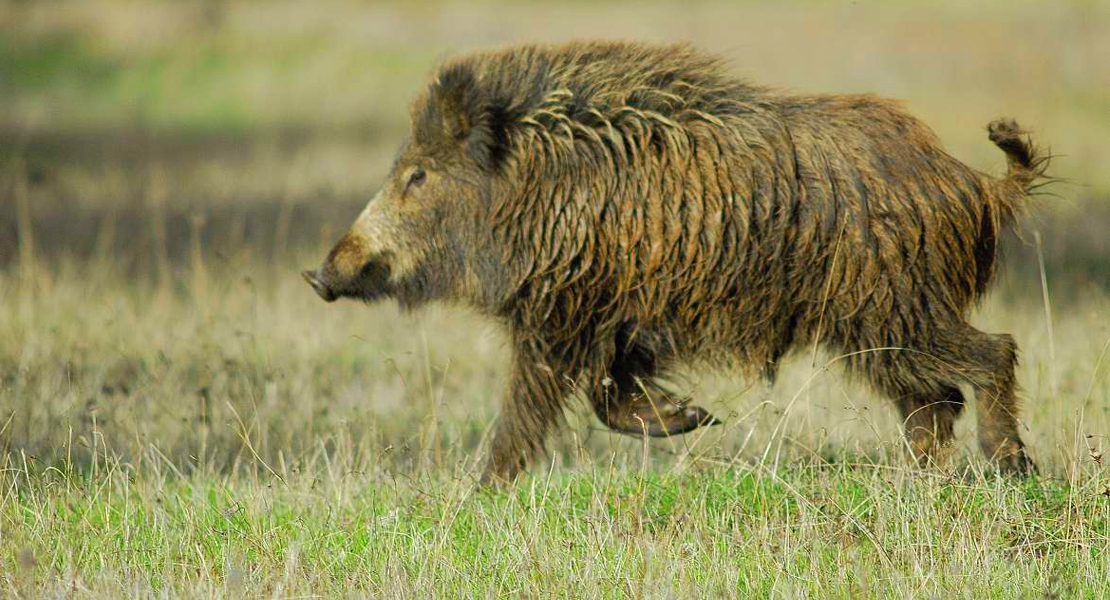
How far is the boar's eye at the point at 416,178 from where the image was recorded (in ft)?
18.5

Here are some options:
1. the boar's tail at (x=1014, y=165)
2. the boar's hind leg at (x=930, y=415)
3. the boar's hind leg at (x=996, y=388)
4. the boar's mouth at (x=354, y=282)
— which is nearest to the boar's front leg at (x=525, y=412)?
the boar's mouth at (x=354, y=282)

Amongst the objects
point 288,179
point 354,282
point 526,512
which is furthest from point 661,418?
point 288,179

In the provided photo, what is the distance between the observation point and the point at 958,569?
3.97 meters

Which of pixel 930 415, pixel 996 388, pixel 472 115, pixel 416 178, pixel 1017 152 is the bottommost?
pixel 930 415

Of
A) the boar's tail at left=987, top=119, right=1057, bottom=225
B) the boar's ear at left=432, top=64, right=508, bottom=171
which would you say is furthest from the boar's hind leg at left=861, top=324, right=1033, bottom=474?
the boar's ear at left=432, top=64, right=508, bottom=171

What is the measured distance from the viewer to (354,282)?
5.71 meters

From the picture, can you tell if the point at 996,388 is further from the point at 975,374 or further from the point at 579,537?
the point at 579,537

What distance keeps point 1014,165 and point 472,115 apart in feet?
6.74

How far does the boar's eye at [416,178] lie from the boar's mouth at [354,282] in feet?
1.11

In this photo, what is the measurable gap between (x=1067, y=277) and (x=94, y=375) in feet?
20.0

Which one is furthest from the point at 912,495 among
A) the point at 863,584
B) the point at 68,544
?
the point at 68,544

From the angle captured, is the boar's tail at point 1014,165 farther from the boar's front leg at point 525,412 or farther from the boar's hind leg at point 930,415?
the boar's front leg at point 525,412

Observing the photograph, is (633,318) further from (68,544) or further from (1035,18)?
(1035,18)

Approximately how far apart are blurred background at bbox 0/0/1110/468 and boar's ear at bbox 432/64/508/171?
540mm
